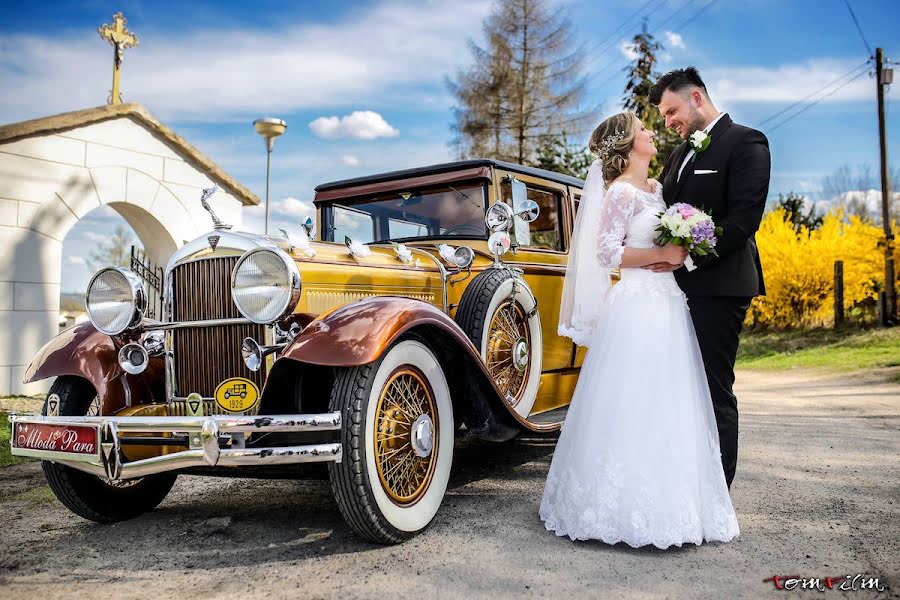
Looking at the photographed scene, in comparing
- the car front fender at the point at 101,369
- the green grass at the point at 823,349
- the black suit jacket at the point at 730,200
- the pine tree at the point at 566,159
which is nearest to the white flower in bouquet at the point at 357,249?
the car front fender at the point at 101,369

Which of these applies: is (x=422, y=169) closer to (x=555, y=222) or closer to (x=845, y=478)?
(x=555, y=222)

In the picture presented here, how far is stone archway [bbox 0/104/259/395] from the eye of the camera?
25.7 ft

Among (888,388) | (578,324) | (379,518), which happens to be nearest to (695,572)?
(379,518)

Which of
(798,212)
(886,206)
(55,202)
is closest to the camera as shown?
(55,202)

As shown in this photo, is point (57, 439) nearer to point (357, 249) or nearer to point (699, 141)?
point (357, 249)

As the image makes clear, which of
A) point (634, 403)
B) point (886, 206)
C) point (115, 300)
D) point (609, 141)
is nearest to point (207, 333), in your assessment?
point (115, 300)

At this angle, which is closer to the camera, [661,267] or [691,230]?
[691,230]

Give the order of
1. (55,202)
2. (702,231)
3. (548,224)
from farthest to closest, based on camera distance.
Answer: (55,202), (548,224), (702,231)

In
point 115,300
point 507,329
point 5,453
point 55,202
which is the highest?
point 55,202

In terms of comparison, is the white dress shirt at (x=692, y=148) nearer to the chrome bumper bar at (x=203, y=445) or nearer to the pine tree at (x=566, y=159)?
the chrome bumper bar at (x=203, y=445)

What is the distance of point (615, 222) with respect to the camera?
11.0 ft

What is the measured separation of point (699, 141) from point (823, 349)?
12.8 m

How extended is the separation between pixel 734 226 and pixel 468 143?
54.4ft

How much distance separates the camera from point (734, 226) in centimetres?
326
